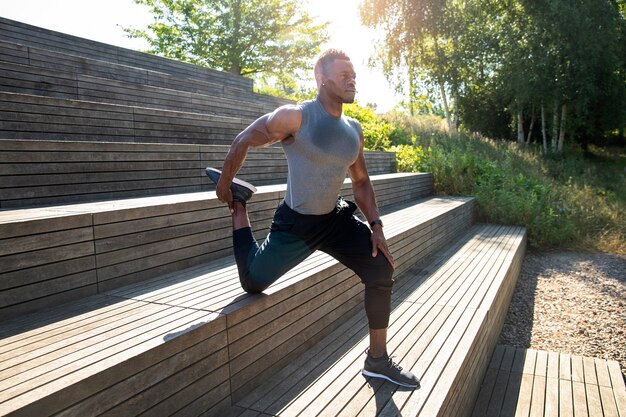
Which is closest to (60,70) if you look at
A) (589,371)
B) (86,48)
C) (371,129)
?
(86,48)

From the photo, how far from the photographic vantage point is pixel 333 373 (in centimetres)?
234

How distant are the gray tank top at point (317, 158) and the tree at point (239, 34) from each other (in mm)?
18659

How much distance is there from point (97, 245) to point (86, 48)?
5.12 m

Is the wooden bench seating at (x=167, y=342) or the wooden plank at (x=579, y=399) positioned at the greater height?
the wooden bench seating at (x=167, y=342)

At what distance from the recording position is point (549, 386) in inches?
124

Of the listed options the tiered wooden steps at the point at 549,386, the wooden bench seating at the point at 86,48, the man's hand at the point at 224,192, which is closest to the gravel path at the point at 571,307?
the tiered wooden steps at the point at 549,386

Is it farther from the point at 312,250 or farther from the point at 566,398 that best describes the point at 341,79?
the point at 566,398

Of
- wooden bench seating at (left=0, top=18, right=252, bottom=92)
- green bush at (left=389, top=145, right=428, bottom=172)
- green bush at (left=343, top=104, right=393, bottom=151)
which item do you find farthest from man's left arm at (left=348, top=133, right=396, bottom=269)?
green bush at (left=343, top=104, right=393, bottom=151)

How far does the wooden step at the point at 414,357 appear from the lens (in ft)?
6.68

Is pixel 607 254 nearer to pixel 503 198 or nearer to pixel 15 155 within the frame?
pixel 503 198

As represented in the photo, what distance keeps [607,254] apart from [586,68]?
11.5 meters

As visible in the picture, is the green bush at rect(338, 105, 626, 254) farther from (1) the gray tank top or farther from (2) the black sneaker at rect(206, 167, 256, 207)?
(2) the black sneaker at rect(206, 167, 256, 207)

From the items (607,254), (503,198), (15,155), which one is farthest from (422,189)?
(15,155)

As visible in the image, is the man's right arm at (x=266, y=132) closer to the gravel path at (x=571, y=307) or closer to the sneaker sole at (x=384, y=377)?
the sneaker sole at (x=384, y=377)
